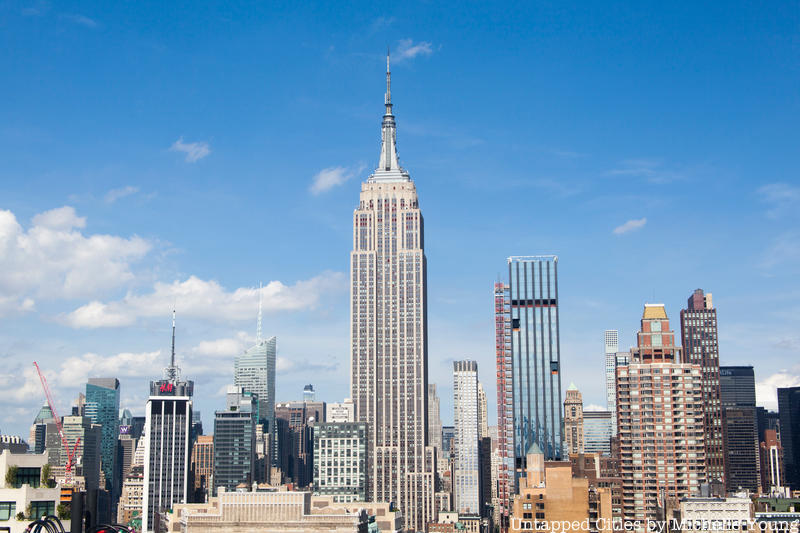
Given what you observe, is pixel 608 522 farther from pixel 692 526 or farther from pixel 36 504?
pixel 36 504

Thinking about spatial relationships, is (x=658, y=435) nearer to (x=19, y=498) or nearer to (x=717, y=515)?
(x=717, y=515)

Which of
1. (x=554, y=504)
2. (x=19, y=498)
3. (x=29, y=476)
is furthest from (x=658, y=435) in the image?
(x=19, y=498)

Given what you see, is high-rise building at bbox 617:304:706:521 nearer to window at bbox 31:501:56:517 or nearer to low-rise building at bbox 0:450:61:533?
low-rise building at bbox 0:450:61:533

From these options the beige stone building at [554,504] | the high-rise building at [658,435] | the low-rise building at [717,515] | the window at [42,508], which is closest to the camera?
the window at [42,508]

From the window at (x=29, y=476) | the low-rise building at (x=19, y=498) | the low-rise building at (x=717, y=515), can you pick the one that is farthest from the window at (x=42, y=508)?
the low-rise building at (x=717, y=515)

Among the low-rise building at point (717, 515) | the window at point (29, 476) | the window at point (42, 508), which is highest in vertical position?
the window at point (29, 476)

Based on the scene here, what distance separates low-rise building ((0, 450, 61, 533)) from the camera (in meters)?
68.1

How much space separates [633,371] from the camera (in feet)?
633

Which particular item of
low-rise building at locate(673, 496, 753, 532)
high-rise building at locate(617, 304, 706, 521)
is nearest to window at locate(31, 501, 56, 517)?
low-rise building at locate(673, 496, 753, 532)

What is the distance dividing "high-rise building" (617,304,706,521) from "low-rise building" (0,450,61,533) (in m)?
139

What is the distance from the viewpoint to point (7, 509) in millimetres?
68750

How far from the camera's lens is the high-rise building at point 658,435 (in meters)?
188

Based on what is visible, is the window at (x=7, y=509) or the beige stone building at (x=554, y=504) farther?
the beige stone building at (x=554, y=504)

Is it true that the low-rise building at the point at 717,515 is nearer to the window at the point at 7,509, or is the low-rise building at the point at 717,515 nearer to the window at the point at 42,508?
the window at the point at 42,508
